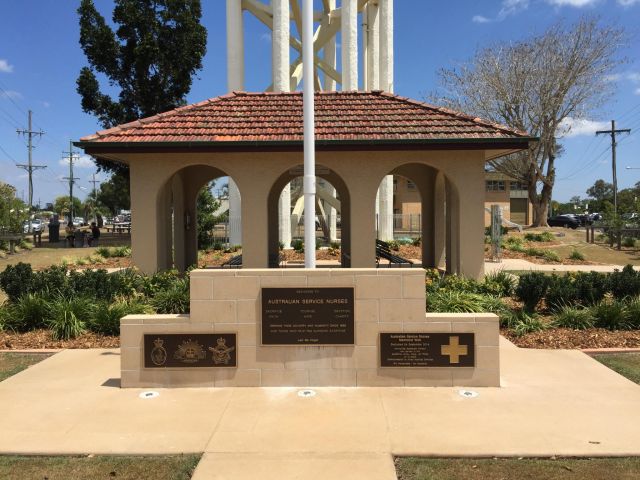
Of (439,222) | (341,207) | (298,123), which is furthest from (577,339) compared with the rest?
(341,207)

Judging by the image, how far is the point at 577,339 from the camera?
849 cm

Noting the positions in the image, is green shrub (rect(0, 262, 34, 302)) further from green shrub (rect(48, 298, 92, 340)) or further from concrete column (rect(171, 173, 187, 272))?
concrete column (rect(171, 173, 187, 272))

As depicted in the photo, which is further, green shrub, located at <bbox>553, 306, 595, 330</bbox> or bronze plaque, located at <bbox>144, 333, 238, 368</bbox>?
green shrub, located at <bbox>553, 306, 595, 330</bbox>

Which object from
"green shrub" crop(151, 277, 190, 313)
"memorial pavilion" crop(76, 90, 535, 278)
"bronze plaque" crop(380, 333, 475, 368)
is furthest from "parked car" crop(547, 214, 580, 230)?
"bronze plaque" crop(380, 333, 475, 368)

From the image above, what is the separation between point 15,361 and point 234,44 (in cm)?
2212

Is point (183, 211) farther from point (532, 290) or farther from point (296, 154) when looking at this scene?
point (532, 290)

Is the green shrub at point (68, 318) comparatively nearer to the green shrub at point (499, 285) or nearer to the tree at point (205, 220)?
the green shrub at point (499, 285)

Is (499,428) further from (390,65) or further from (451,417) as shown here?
(390,65)

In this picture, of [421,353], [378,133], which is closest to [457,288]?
[378,133]

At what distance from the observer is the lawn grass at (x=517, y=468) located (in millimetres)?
4129

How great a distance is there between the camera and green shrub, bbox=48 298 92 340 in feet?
28.7

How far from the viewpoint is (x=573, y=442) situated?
185 inches

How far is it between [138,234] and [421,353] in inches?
329

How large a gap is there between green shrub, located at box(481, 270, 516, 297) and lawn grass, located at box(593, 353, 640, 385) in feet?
11.4
